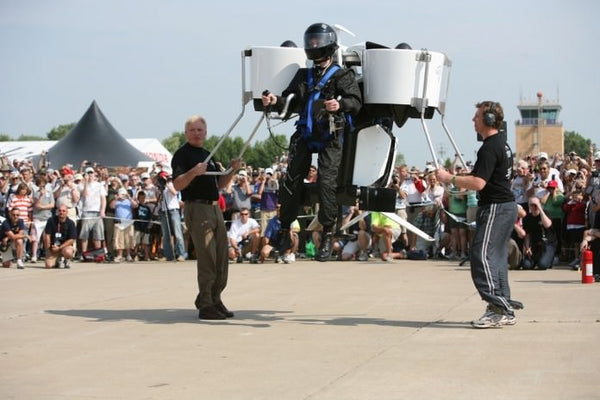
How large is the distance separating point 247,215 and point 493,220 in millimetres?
11493

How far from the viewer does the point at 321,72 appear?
10.0 metres

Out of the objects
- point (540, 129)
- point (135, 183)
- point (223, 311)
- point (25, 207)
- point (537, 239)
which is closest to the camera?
point (223, 311)

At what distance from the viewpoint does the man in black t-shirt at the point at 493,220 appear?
9.38 m

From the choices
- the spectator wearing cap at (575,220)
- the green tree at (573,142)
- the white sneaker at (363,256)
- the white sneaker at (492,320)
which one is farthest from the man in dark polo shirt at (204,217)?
the green tree at (573,142)

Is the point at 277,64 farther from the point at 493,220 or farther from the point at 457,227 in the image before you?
the point at 457,227

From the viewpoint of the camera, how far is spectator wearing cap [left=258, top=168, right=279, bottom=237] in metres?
21.4

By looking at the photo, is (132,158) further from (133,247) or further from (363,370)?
(363,370)

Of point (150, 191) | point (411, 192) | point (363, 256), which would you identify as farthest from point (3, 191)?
point (411, 192)

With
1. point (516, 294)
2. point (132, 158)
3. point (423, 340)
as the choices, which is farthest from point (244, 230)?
point (132, 158)

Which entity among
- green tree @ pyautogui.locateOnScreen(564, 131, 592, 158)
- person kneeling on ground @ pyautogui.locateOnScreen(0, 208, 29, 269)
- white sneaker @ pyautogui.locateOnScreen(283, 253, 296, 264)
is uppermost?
green tree @ pyautogui.locateOnScreen(564, 131, 592, 158)

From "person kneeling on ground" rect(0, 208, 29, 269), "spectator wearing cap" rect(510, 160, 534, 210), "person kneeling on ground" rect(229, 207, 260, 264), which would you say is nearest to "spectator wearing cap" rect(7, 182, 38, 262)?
"person kneeling on ground" rect(0, 208, 29, 269)

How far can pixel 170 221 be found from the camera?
845 inches

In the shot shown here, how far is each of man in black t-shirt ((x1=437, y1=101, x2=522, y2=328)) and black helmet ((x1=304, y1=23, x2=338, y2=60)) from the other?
160 centimetres

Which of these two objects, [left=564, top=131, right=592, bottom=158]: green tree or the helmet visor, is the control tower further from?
the helmet visor
